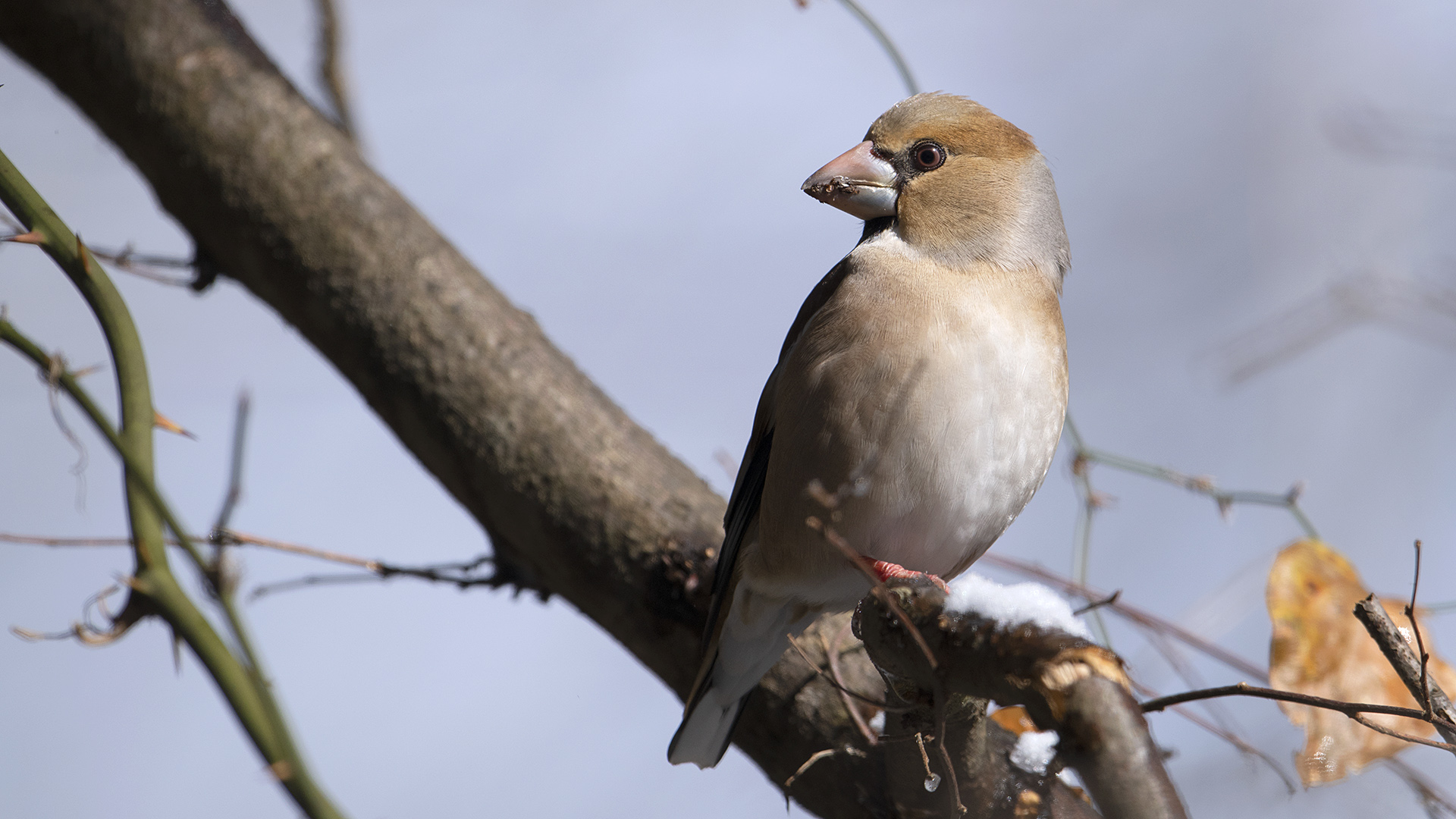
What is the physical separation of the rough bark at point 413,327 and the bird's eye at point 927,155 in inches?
43.5

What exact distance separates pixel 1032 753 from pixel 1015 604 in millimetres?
767

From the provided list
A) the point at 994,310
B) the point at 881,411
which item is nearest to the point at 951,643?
the point at 881,411

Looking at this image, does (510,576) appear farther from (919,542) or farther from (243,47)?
(243,47)

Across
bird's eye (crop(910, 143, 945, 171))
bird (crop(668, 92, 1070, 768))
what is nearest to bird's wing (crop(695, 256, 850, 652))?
bird (crop(668, 92, 1070, 768))

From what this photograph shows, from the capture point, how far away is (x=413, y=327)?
113 inches

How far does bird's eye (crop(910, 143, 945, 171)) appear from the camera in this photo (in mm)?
2406

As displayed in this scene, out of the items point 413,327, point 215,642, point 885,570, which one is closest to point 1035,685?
point 885,570

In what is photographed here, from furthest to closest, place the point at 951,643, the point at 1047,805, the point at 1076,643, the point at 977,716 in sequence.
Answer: the point at 1047,805 → the point at 977,716 → the point at 951,643 → the point at 1076,643

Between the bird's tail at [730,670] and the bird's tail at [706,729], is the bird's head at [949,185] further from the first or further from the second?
the bird's tail at [706,729]

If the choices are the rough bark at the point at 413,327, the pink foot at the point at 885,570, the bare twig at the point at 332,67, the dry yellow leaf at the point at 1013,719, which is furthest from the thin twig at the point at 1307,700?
the bare twig at the point at 332,67

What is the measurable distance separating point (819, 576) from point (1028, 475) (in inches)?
20.1

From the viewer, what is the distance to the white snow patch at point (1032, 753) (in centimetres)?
201

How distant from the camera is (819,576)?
2.24m

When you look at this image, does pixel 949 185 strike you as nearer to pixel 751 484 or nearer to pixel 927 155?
pixel 927 155
